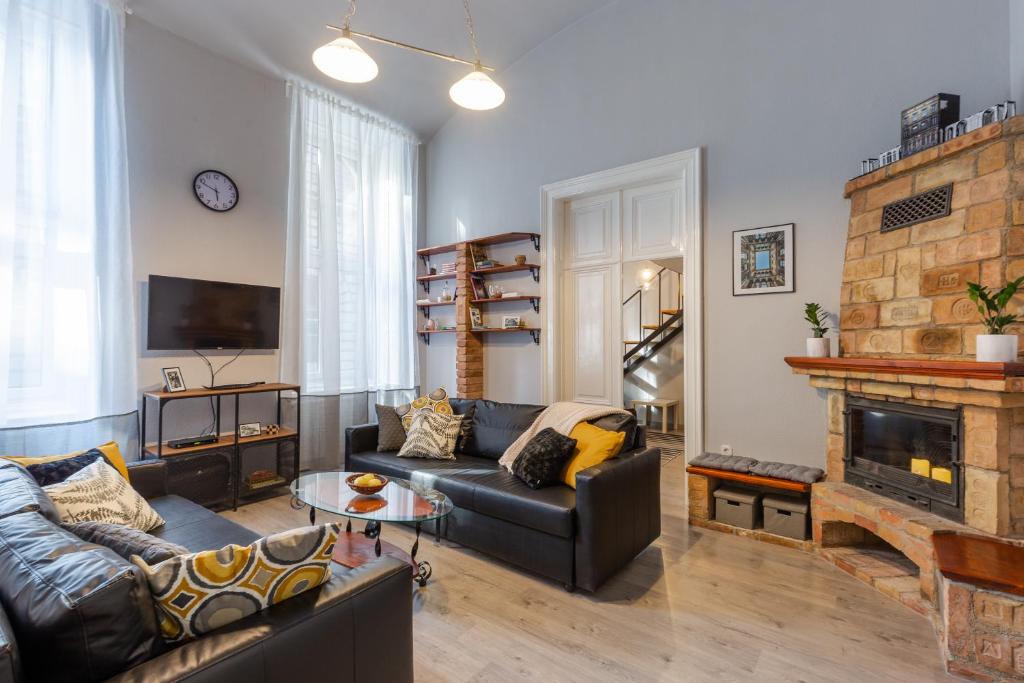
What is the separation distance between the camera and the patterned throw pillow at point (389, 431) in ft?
12.7

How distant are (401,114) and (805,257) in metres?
4.12

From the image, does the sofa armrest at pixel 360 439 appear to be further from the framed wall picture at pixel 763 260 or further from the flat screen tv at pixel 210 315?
the framed wall picture at pixel 763 260

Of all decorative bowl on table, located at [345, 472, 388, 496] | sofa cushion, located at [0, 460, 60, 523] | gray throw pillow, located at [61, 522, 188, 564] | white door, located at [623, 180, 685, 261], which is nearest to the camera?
gray throw pillow, located at [61, 522, 188, 564]

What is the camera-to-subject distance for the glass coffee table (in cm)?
242

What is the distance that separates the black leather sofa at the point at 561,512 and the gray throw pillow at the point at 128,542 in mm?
1678

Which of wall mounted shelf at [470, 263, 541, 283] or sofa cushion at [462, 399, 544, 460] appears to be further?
wall mounted shelf at [470, 263, 541, 283]

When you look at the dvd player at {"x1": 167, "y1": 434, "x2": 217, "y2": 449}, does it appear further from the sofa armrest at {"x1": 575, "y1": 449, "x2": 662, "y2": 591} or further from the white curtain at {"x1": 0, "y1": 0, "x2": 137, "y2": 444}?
the sofa armrest at {"x1": 575, "y1": 449, "x2": 662, "y2": 591}

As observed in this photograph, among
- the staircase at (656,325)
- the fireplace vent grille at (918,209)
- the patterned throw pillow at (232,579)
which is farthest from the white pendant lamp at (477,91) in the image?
the staircase at (656,325)

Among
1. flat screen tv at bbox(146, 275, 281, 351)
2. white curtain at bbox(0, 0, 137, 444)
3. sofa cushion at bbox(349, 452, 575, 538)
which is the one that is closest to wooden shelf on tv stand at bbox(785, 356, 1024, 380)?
sofa cushion at bbox(349, 452, 575, 538)

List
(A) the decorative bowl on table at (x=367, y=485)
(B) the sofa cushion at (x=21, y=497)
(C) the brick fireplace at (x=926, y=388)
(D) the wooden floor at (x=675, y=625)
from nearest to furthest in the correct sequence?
(B) the sofa cushion at (x=21, y=497), (D) the wooden floor at (x=675, y=625), (C) the brick fireplace at (x=926, y=388), (A) the decorative bowl on table at (x=367, y=485)

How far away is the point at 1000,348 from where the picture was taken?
2256 mm

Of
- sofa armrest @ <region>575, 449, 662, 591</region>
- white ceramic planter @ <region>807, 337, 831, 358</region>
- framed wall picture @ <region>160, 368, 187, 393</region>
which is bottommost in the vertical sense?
sofa armrest @ <region>575, 449, 662, 591</region>

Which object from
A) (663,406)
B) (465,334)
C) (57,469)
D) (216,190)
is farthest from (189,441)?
(663,406)

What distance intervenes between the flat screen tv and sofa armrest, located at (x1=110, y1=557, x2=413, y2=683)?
3175mm
